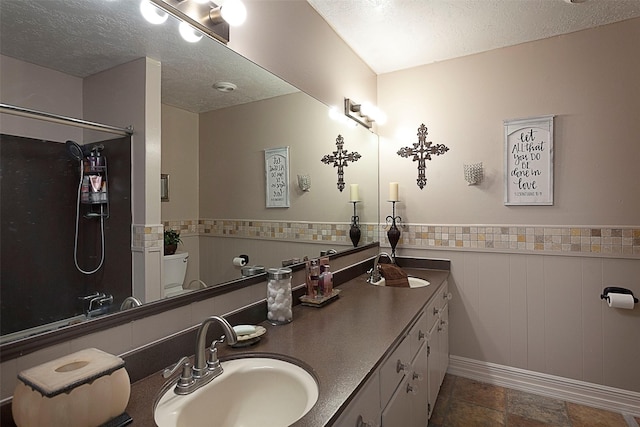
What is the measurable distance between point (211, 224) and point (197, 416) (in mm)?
680

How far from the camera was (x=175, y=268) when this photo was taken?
48.0 inches

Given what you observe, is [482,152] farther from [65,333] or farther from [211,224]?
[65,333]

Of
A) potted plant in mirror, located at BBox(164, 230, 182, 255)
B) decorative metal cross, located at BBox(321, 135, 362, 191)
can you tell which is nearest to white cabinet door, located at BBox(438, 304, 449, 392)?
decorative metal cross, located at BBox(321, 135, 362, 191)

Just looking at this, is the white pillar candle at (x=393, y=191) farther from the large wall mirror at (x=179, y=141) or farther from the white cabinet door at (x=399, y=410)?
the white cabinet door at (x=399, y=410)

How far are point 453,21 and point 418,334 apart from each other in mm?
1880

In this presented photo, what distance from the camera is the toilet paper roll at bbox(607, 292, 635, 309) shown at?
6.72 feet

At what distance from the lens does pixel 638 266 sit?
212 centimetres

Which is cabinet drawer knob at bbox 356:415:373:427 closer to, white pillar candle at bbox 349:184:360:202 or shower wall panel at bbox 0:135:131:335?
shower wall panel at bbox 0:135:131:335

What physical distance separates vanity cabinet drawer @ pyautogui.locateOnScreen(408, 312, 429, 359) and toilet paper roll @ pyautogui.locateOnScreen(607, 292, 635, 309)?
1.21 meters

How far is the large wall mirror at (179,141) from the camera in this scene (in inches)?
32.7

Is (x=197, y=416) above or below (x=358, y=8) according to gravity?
below

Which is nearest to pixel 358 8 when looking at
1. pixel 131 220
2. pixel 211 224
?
pixel 211 224

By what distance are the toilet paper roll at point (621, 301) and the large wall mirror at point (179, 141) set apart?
170 centimetres

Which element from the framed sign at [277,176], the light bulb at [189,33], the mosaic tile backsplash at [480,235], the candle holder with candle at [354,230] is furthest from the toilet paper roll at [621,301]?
the light bulb at [189,33]
